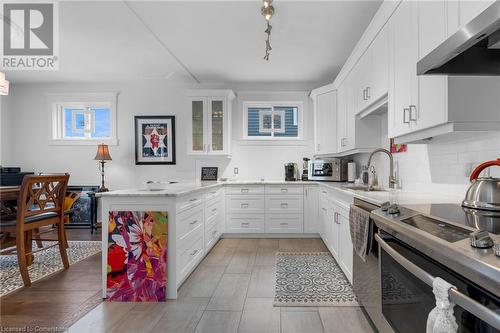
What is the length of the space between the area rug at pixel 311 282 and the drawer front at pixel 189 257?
0.84 meters

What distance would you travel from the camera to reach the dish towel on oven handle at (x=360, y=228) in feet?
6.13

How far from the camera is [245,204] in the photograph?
4.55 m

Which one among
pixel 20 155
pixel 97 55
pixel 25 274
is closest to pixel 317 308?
pixel 25 274

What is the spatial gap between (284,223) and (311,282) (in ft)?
5.99

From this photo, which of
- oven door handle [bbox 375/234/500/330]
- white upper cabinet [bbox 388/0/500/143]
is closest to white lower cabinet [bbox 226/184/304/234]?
white upper cabinet [bbox 388/0/500/143]

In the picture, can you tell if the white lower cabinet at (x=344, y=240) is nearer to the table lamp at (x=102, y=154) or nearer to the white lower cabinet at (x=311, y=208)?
the white lower cabinet at (x=311, y=208)

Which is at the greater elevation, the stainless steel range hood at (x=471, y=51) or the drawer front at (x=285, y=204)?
the stainless steel range hood at (x=471, y=51)

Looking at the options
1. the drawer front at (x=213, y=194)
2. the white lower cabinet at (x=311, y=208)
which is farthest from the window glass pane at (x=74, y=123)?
the white lower cabinet at (x=311, y=208)

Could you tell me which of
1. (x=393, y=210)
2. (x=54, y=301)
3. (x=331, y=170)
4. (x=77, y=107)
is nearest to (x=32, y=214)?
(x=54, y=301)

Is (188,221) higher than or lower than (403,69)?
lower

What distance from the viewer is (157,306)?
2.29 m

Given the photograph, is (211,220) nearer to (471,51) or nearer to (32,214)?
(32,214)

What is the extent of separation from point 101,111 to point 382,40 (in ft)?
15.7

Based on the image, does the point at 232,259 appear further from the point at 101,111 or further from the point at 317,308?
the point at 101,111
